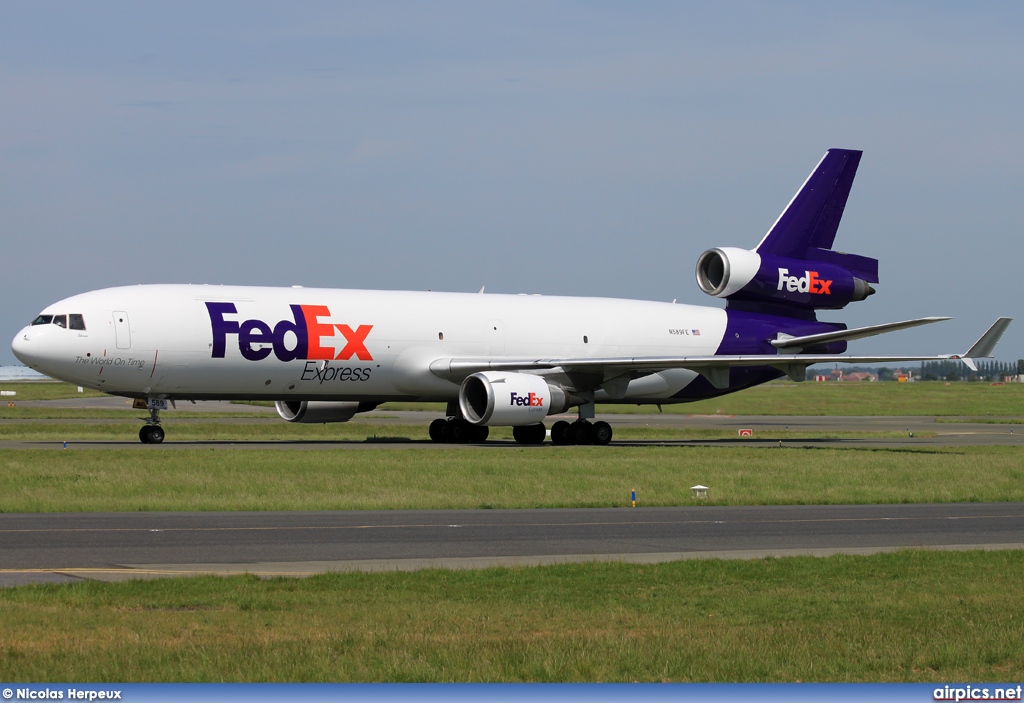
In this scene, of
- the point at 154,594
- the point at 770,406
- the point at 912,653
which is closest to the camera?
the point at 912,653

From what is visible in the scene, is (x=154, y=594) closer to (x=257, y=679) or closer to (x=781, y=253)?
(x=257, y=679)

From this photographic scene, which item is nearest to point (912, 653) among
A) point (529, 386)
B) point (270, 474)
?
point (270, 474)

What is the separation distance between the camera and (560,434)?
134 ft

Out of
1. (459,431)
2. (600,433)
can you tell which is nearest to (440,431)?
(459,431)

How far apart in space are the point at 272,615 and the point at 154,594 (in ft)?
5.38

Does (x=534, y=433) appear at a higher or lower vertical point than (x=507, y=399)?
lower

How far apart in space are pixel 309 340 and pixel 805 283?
18.7 m

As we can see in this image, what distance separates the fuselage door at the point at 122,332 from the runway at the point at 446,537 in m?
15.3

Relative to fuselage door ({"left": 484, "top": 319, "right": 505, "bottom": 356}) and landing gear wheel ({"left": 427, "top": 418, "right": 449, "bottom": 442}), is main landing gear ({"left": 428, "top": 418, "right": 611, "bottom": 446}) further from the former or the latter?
fuselage door ({"left": 484, "top": 319, "right": 505, "bottom": 356})

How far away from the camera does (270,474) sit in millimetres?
26703

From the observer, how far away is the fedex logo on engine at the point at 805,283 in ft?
151
